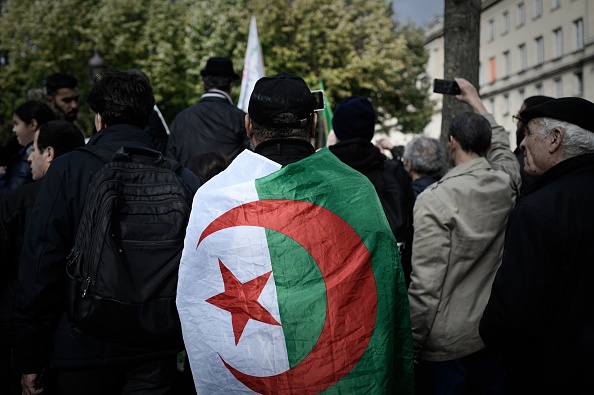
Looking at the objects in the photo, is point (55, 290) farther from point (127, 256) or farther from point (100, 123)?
point (100, 123)

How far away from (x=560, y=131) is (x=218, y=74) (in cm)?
353

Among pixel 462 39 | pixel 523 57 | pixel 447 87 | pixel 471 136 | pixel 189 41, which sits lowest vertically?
pixel 471 136

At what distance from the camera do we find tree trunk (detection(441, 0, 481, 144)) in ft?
20.9

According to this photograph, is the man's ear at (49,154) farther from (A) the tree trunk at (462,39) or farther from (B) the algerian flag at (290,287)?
(A) the tree trunk at (462,39)

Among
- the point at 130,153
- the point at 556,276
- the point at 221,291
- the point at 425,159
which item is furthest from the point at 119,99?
the point at 425,159

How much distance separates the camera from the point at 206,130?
215 inches

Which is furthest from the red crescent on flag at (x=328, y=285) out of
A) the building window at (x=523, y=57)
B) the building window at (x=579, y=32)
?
the building window at (x=523, y=57)

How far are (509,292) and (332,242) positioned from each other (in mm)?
768

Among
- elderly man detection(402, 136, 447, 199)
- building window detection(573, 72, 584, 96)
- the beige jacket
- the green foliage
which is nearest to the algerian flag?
the beige jacket

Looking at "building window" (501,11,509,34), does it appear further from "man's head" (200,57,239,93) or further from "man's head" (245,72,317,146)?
"man's head" (245,72,317,146)

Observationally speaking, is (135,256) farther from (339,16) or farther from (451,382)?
(339,16)

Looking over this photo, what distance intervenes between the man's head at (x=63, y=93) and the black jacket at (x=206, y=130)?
134cm

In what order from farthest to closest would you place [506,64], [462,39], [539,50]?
[506,64]
[539,50]
[462,39]

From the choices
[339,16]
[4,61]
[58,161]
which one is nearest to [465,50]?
[58,161]
